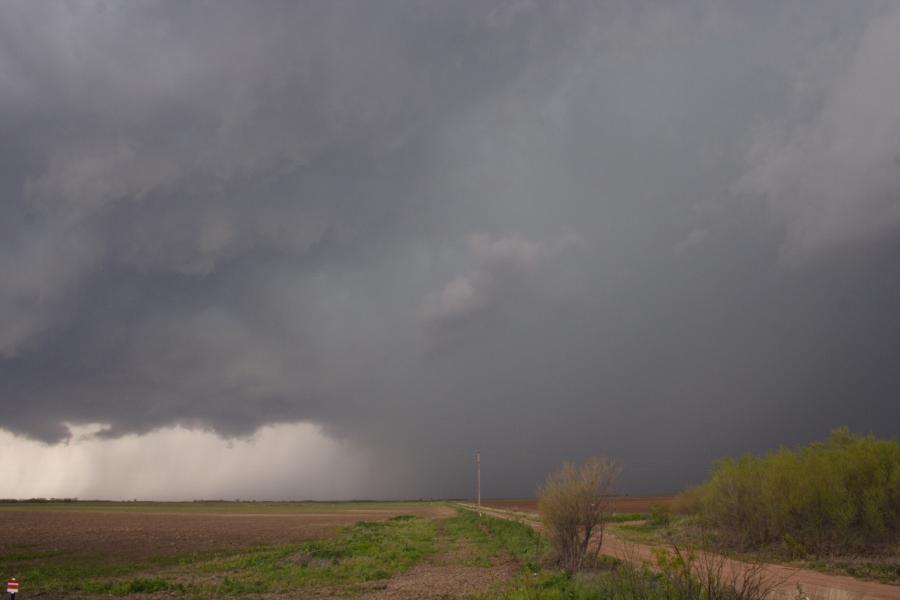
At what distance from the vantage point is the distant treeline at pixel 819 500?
85.1 ft

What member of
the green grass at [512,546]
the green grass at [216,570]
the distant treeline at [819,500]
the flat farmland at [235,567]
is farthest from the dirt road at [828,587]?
the green grass at [216,570]

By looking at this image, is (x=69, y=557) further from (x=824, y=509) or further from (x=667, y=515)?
(x=667, y=515)

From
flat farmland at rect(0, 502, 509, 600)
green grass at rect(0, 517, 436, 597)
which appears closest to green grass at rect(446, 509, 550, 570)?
flat farmland at rect(0, 502, 509, 600)

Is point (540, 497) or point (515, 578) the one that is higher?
point (540, 497)

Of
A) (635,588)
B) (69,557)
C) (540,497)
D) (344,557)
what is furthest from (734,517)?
(69,557)

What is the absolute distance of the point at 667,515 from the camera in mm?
53000

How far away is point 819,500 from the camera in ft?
92.0

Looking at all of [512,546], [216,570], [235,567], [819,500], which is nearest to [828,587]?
[819,500]

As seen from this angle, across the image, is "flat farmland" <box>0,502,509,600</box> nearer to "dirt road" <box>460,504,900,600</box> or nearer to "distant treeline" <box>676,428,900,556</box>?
A: "dirt road" <box>460,504,900,600</box>

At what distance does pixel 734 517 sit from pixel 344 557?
2253 centimetres

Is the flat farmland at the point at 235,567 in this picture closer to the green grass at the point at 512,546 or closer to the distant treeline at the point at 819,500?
the green grass at the point at 512,546

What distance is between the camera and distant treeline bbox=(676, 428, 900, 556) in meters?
25.9

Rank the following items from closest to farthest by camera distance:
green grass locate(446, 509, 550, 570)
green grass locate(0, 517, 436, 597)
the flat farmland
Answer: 1. the flat farmland
2. green grass locate(0, 517, 436, 597)
3. green grass locate(446, 509, 550, 570)

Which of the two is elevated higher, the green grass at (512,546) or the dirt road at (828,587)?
the dirt road at (828,587)
